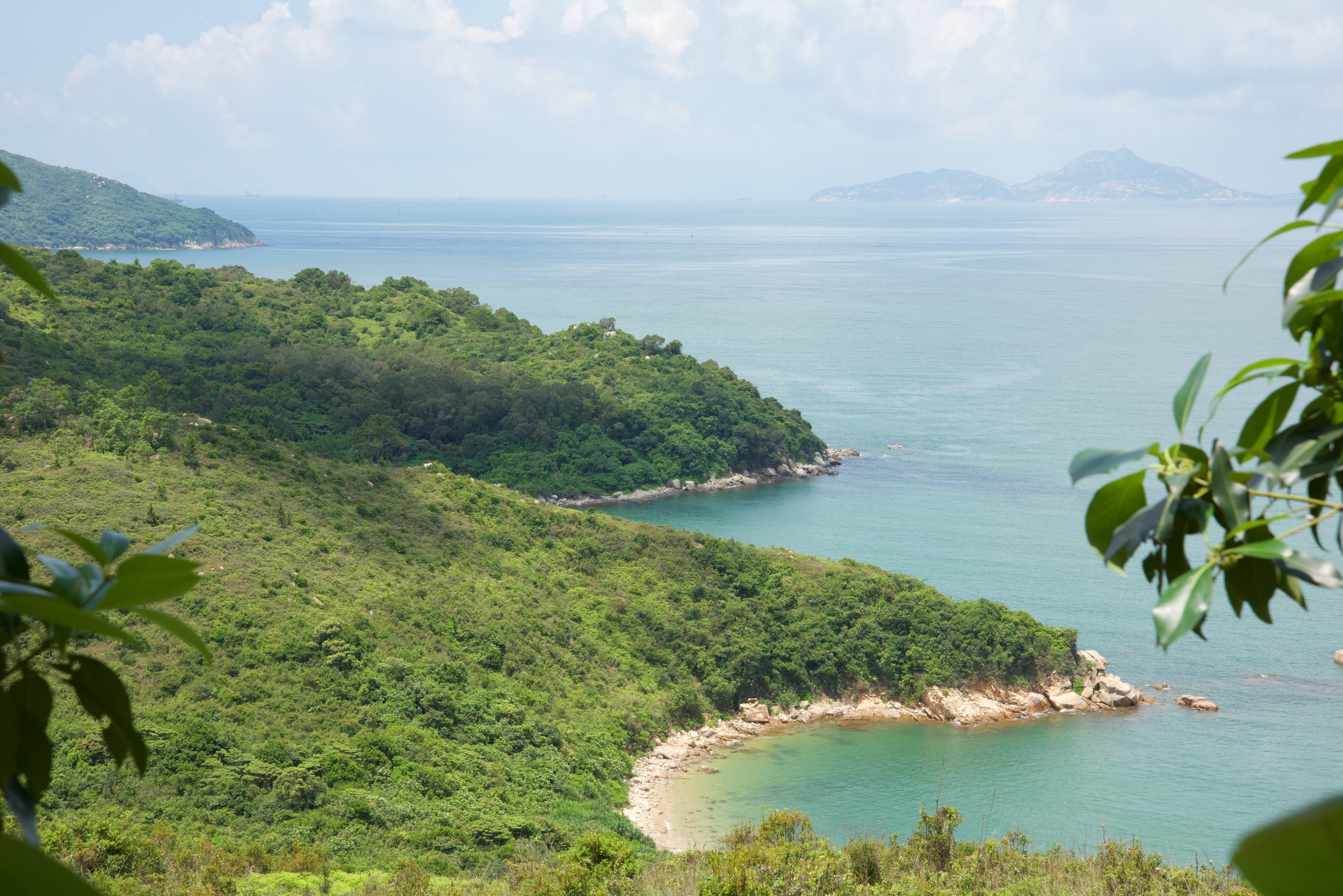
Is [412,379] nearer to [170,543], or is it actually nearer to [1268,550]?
[170,543]

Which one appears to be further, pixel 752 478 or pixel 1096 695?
pixel 752 478

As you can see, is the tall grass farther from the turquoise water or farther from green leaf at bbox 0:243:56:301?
green leaf at bbox 0:243:56:301

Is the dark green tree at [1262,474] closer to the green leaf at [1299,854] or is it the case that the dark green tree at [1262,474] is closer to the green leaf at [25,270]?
the green leaf at [1299,854]

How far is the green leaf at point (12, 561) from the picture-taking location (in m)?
0.59

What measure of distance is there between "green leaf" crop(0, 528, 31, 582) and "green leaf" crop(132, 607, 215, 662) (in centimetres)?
8

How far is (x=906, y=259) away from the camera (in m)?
103

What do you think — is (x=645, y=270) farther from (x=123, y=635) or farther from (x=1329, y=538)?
(x=123, y=635)

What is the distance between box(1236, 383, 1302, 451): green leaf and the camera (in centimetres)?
79

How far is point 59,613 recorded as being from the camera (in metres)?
0.51

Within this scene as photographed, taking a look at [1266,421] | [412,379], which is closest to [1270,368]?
[1266,421]

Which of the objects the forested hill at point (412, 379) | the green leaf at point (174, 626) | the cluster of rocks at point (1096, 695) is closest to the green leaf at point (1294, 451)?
the green leaf at point (174, 626)

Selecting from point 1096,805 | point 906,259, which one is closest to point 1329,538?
point 1096,805

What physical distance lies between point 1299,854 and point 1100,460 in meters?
0.46

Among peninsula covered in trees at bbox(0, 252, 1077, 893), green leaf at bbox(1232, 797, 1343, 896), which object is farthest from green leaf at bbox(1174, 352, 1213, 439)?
peninsula covered in trees at bbox(0, 252, 1077, 893)
